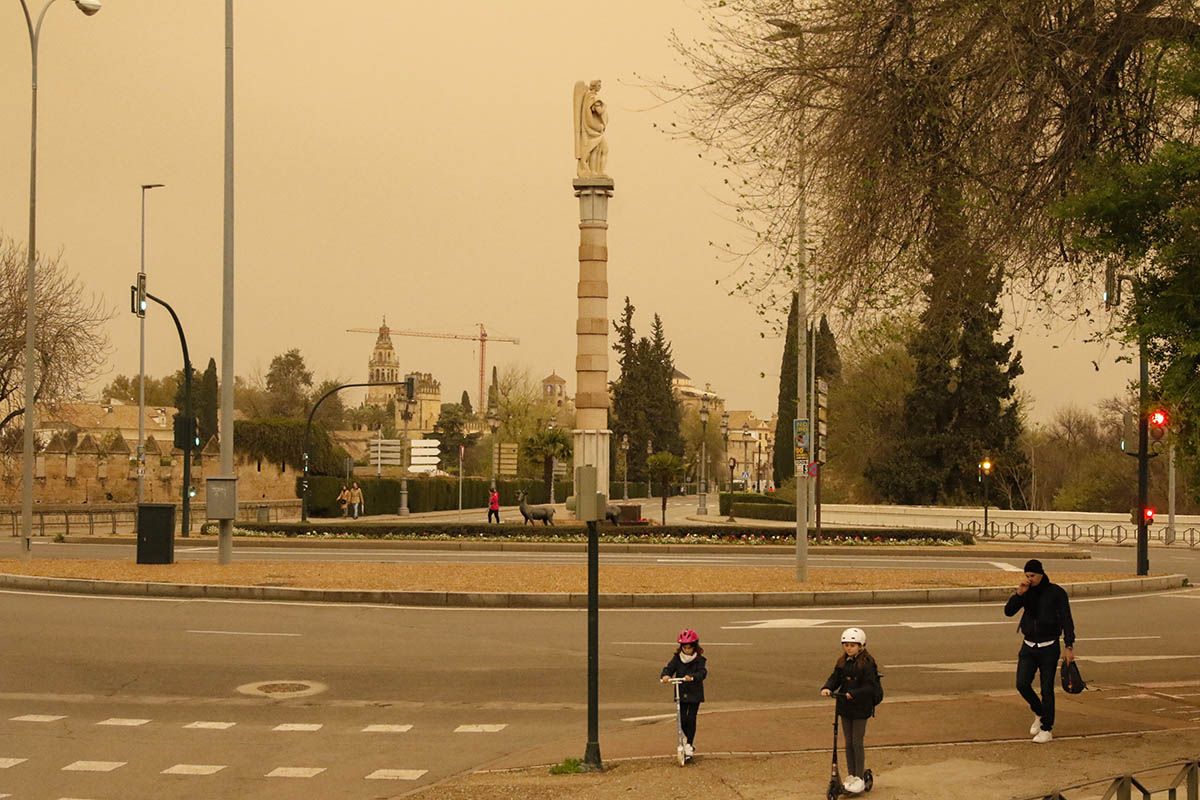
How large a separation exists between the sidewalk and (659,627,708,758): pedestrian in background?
245 mm

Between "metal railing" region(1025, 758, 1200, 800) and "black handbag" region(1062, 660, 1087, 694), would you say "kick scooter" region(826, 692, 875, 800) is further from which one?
"black handbag" region(1062, 660, 1087, 694)

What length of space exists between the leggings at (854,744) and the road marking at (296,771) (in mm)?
4014

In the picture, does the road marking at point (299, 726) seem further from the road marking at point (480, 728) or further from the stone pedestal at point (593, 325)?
the stone pedestal at point (593, 325)

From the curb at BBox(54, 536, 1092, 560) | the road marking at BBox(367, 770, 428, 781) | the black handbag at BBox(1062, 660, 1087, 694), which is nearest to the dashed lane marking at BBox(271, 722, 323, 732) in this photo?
the road marking at BBox(367, 770, 428, 781)

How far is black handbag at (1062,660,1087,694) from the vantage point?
10773 millimetres

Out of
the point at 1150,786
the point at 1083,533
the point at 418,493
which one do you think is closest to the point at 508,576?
the point at 1150,786

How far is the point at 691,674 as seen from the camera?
1022 centimetres

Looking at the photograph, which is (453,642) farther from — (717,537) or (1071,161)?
(717,537)

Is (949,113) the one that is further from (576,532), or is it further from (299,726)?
(576,532)

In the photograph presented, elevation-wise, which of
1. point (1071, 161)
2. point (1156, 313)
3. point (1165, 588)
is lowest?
point (1165, 588)

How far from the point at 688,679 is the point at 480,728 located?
106 inches

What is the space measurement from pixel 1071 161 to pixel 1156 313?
2671 millimetres

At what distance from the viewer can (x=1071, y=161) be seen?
12.6 metres

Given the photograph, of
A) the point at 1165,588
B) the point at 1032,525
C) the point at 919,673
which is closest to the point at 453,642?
the point at 919,673
